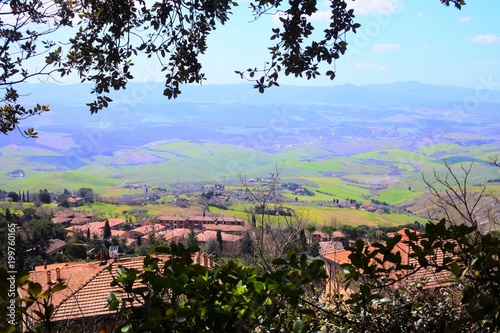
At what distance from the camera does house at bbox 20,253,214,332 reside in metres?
1.42

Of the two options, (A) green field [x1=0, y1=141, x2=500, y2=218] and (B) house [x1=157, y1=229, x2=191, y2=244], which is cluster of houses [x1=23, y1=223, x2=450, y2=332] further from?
(A) green field [x1=0, y1=141, x2=500, y2=218]

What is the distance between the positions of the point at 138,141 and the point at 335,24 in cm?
9485

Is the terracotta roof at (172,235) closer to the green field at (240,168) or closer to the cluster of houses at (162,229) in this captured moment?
the cluster of houses at (162,229)

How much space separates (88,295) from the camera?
4.07 meters

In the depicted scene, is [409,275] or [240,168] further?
[240,168]

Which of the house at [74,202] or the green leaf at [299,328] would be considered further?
the house at [74,202]

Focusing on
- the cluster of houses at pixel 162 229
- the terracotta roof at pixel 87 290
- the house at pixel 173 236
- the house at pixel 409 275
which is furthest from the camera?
the cluster of houses at pixel 162 229

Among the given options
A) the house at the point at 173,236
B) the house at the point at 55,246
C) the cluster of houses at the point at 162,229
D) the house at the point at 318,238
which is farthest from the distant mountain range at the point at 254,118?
the house at the point at 173,236

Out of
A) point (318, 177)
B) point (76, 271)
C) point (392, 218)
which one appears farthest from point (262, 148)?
point (76, 271)

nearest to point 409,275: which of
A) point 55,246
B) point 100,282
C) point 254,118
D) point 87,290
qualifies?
point 87,290

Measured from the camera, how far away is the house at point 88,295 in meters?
1.42

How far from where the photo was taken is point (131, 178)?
2566 inches

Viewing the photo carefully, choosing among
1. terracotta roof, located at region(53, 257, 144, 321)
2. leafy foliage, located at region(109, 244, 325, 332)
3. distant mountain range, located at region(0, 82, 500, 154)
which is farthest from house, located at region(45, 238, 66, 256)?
distant mountain range, located at region(0, 82, 500, 154)

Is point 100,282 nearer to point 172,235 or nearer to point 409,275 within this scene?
point 172,235
